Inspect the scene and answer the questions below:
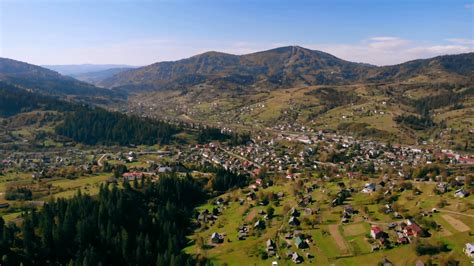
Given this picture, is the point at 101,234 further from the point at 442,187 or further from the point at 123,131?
the point at 123,131

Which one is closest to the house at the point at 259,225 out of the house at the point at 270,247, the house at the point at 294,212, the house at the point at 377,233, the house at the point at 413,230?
the house at the point at 294,212

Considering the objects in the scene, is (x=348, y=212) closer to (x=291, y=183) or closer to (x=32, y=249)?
(x=291, y=183)

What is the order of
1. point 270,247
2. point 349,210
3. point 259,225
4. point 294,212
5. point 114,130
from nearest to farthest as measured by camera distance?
point 270,247 → point 259,225 → point 349,210 → point 294,212 → point 114,130

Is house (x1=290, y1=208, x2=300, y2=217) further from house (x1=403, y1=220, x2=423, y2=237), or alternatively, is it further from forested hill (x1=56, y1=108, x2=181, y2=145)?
forested hill (x1=56, y1=108, x2=181, y2=145)

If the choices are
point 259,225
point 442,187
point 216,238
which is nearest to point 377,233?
point 259,225

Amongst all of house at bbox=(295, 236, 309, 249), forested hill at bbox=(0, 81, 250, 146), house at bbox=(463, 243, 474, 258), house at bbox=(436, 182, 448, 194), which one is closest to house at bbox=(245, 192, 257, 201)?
house at bbox=(295, 236, 309, 249)

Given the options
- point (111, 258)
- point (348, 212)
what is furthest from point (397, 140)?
point (111, 258)
